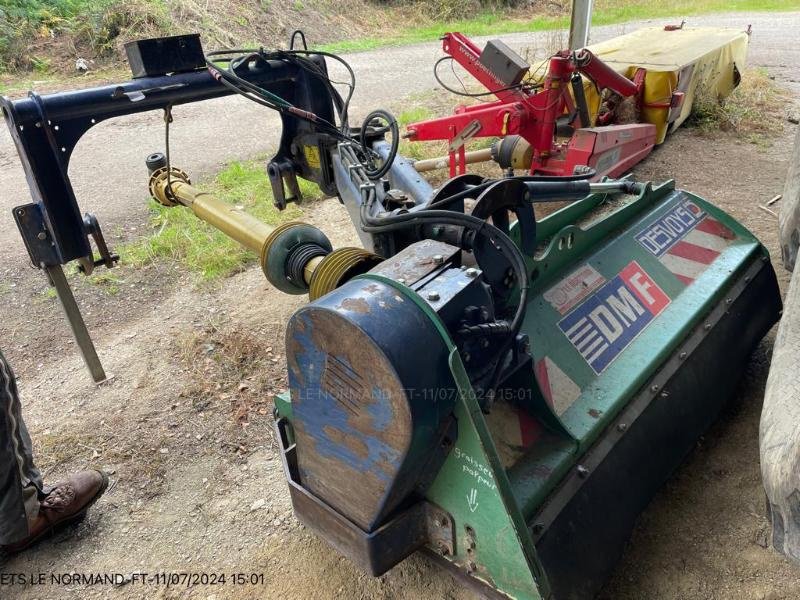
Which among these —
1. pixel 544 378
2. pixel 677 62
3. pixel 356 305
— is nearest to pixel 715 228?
pixel 544 378

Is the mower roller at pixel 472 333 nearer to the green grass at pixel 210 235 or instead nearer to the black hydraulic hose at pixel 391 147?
the black hydraulic hose at pixel 391 147

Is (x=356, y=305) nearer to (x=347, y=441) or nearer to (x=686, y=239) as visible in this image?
(x=347, y=441)

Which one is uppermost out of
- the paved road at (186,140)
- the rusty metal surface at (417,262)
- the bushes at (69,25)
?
the bushes at (69,25)

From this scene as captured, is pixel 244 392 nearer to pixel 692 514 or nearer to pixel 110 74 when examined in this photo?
pixel 692 514

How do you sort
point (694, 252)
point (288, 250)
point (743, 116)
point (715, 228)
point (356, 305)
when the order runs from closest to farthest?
point (356, 305), point (288, 250), point (694, 252), point (715, 228), point (743, 116)

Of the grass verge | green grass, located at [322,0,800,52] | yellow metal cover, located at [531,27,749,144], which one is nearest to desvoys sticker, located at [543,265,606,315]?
yellow metal cover, located at [531,27,749,144]

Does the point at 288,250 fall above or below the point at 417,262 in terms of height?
below

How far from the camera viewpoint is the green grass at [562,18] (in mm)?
13875

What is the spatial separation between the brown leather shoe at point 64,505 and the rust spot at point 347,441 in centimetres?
128

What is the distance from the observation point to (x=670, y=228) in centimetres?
266

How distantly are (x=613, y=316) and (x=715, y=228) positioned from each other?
3.06 feet

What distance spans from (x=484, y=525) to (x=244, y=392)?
1705mm

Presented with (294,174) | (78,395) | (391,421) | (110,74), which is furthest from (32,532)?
(110,74)

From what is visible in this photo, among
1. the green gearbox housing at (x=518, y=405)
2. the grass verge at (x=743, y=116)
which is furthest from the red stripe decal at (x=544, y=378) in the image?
the grass verge at (x=743, y=116)
